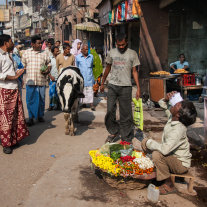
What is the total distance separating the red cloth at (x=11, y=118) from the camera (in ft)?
15.2

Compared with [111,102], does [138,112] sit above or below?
below

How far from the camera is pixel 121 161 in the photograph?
3.46 metres

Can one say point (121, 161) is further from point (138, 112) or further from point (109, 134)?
point (109, 134)

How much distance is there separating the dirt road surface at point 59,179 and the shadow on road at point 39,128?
0.07 ft

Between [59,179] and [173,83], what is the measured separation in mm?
5594

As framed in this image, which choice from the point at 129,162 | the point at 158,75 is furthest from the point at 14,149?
the point at 158,75

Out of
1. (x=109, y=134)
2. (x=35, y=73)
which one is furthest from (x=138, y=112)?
(x=35, y=73)

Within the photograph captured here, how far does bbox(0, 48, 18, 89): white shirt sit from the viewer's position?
15.1 ft

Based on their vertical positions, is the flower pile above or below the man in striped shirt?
below

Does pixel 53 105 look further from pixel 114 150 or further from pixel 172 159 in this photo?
pixel 172 159

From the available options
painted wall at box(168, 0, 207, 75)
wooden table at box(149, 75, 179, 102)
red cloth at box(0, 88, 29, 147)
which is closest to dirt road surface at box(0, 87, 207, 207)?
red cloth at box(0, 88, 29, 147)

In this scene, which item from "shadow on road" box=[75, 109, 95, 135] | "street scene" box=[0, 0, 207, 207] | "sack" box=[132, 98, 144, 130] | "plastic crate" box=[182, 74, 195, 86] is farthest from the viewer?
"plastic crate" box=[182, 74, 195, 86]

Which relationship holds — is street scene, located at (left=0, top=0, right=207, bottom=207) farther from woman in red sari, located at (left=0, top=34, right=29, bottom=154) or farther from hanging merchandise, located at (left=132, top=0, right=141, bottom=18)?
hanging merchandise, located at (left=132, top=0, right=141, bottom=18)

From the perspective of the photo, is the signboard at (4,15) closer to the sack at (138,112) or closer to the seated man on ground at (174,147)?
the sack at (138,112)
